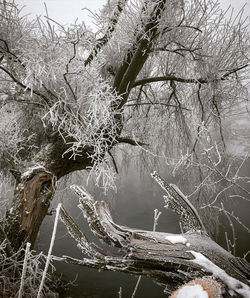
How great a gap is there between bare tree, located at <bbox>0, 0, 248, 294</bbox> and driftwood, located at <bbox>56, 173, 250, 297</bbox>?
1.88 meters

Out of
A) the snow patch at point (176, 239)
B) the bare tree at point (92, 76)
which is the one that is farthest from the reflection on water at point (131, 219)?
the snow patch at point (176, 239)

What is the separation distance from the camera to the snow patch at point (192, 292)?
1.48 meters

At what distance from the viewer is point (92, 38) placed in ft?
15.2

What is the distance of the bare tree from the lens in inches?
172

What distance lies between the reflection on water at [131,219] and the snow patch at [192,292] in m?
4.34

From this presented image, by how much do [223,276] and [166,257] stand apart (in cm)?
38

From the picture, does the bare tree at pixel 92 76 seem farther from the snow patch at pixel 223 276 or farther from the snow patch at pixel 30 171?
the snow patch at pixel 223 276

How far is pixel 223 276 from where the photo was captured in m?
1.82

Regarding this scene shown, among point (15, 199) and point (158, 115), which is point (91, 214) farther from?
point (158, 115)

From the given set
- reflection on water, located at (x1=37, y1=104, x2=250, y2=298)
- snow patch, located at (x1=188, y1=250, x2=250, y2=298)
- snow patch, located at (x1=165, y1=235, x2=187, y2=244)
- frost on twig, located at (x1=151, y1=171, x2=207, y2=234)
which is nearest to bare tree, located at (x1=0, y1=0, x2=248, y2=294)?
reflection on water, located at (x1=37, y1=104, x2=250, y2=298)

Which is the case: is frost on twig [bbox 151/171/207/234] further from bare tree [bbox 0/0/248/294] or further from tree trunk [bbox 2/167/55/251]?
tree trunk [bbox 2/167/55/251]

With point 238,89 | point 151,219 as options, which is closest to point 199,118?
point 238,89

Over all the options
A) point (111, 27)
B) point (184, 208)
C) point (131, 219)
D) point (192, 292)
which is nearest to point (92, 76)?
point (111, 27)

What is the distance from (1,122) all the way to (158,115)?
3505 mm
